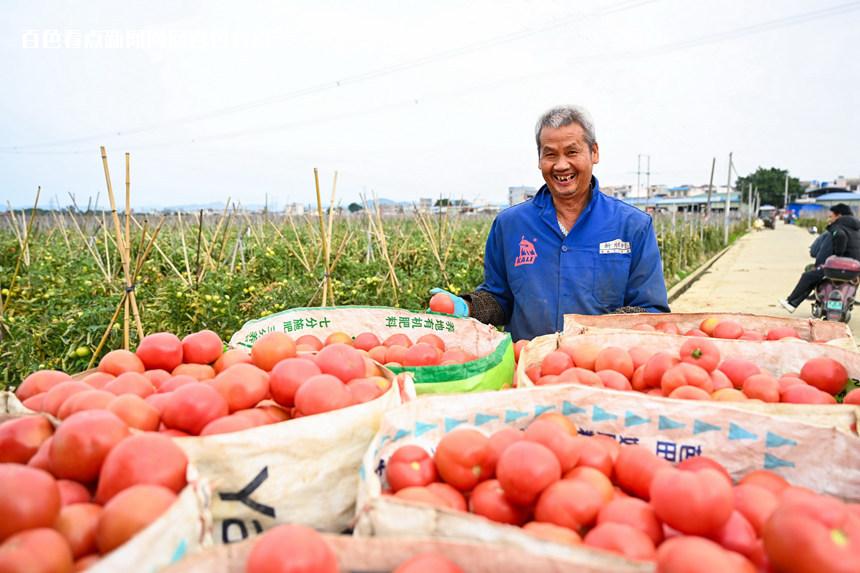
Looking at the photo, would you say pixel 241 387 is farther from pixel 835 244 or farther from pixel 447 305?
pixel 835 244

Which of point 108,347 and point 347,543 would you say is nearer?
point 347,543

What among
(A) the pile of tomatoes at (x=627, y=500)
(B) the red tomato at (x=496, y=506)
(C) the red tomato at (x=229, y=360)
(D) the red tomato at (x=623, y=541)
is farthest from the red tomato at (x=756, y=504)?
(C) the red tomato at (x=229, y=360)

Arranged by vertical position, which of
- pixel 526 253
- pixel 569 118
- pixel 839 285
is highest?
pixel 569 118

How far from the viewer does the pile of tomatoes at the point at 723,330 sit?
2.48 m

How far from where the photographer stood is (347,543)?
0.97 metres

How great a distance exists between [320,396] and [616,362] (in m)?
1.18

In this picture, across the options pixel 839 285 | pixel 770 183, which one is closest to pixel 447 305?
pixel 839 285

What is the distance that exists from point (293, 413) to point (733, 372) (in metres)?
1.59

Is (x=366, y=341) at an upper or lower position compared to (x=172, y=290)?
upper

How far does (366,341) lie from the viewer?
95.0 inches

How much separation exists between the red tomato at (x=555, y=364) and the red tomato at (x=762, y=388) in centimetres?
60

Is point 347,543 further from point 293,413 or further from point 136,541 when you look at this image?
point 293,413

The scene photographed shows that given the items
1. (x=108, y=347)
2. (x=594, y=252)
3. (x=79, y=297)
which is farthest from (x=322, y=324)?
(x=79, y=297)

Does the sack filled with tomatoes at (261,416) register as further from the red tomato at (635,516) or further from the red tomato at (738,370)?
the red tomato at (738,370)
